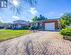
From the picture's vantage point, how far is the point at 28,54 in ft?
32.3

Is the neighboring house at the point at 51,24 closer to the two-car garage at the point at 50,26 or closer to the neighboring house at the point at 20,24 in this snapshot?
the two-car garage at the point at 50,26

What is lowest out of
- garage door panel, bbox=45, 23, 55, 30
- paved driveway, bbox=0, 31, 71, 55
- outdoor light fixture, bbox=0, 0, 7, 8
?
paved driveway, bbox=0, 31, 71, 55

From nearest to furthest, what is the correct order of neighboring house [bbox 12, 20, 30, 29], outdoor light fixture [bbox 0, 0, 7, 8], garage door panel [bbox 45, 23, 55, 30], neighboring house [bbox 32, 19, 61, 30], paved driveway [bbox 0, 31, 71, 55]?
outdoor light fixture [bbox 0, 0, 7, 8], paved driveway [bbox 0, 31, 71, 55], neighboring house [bbox 32, 19, 61, 30], garage door panel [bbox 45, 23, 55, 30], neighboring house [bbox 12, 20, 30, 29]

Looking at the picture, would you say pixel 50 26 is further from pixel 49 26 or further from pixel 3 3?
pixel 3 3

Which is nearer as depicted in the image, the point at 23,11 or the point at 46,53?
the point at 23,11

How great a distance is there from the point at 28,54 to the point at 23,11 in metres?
4.19

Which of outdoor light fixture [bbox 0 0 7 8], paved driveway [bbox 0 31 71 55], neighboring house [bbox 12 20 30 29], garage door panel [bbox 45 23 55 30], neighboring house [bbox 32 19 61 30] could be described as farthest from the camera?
Result: neighboring house [bbox 12 20 30 29]

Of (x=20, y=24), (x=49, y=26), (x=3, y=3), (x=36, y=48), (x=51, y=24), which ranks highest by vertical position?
(x=3, y=3)

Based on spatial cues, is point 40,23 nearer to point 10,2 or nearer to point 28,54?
point 28,54

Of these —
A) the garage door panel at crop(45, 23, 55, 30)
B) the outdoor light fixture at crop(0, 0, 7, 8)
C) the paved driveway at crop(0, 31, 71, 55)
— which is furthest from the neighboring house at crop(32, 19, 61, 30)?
the outdoor light fixture at crop(0, 0, 7, 8)

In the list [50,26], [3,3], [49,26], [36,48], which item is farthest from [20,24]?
[3,3]

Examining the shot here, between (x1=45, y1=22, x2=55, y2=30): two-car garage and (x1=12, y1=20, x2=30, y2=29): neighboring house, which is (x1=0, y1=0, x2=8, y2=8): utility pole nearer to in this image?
(x1=45, y1=22, x2=55, y2=30): two-car garage

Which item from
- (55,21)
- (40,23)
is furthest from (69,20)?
(40,23)

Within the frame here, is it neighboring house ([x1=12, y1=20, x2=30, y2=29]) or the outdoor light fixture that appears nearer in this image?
the outdoor light fixture
